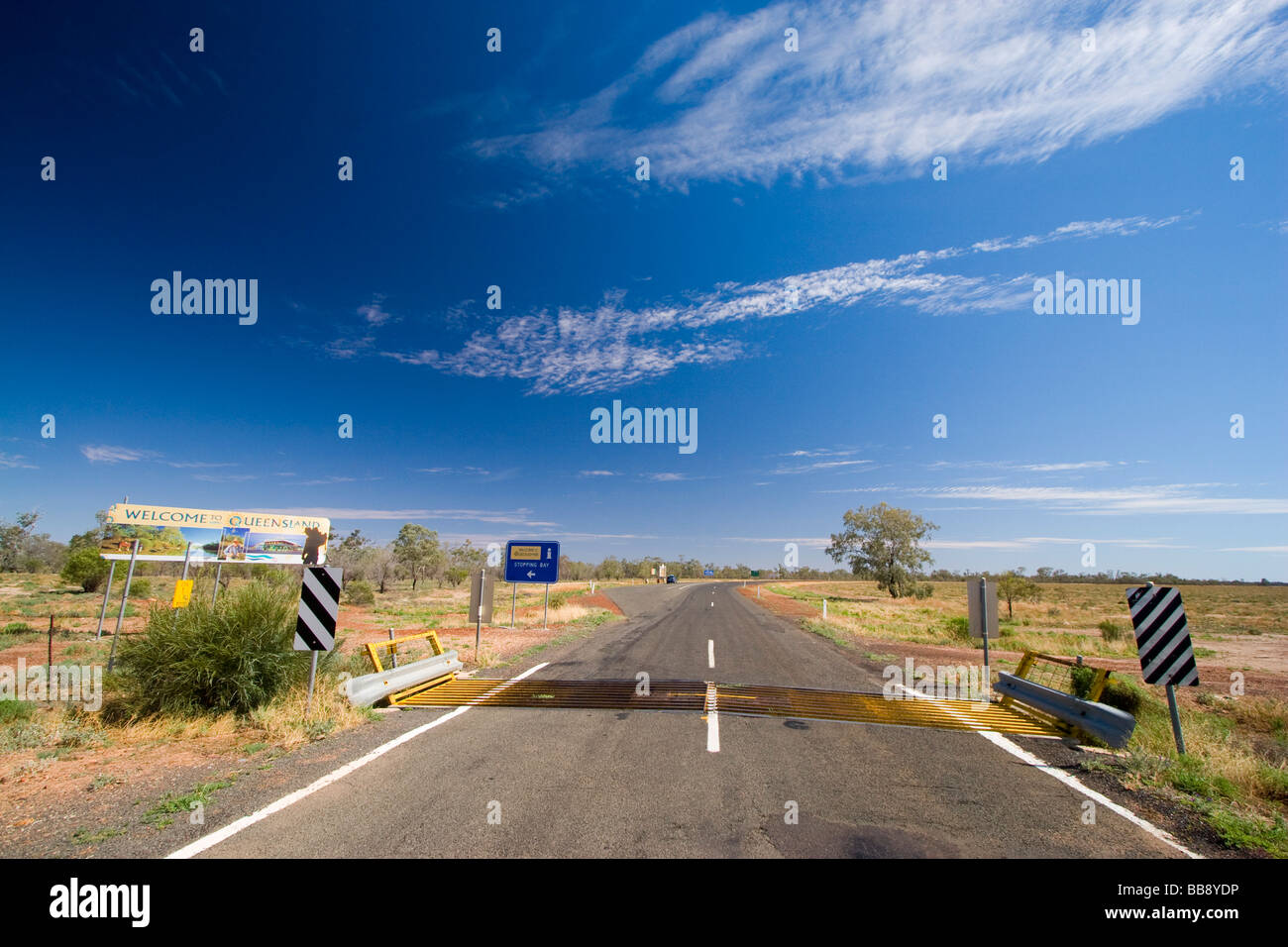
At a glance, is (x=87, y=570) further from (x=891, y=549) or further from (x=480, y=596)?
(x=891, y=549)

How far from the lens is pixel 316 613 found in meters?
7.24

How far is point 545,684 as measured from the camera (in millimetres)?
9711

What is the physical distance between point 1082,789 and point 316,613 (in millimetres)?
8924

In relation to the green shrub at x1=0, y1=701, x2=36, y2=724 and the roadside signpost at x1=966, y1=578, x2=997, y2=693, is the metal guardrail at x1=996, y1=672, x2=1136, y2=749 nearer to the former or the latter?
the roadside signpost at x1=966, y1=578, x2=997, y2=693

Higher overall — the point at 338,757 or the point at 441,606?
the point at 338,757

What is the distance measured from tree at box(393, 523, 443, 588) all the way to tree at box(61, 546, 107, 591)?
25153mm

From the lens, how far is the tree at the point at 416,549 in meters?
57.2

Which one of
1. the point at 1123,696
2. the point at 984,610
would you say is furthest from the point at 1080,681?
the point at 984,610

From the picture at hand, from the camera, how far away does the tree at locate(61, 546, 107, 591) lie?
32.4m

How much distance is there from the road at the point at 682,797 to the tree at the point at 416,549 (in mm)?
54208

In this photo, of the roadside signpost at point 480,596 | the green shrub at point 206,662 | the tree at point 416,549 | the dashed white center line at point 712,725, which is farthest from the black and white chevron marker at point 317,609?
the tree at point 416,549
